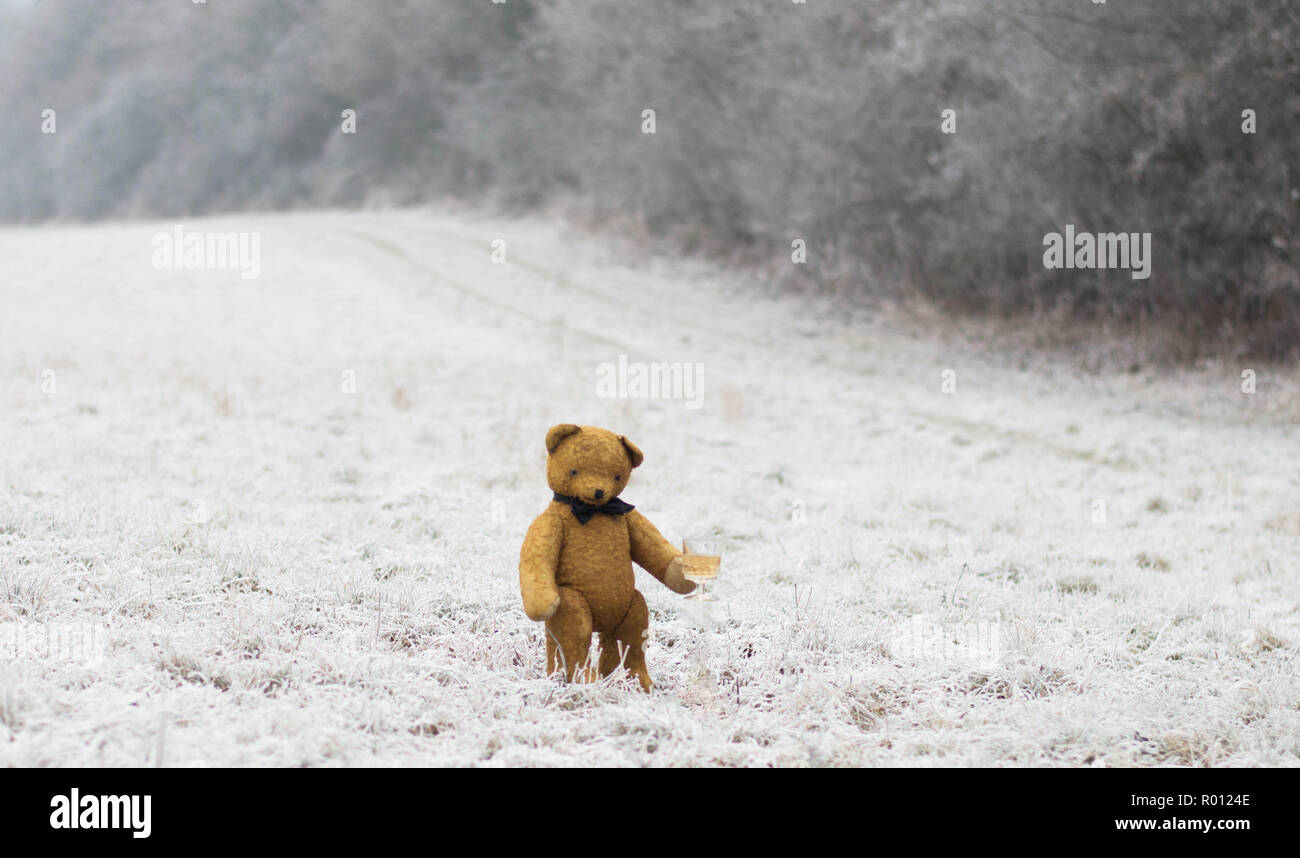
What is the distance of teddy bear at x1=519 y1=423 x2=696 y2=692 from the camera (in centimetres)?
327

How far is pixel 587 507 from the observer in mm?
3326

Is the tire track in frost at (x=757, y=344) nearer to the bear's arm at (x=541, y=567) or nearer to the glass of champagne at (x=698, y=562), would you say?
the glass of champagne at (x=698, y=562)

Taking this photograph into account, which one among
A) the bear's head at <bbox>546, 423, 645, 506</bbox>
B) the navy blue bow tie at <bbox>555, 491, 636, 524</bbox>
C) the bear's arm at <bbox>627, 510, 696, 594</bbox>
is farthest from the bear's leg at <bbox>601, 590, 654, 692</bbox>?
the bear's head at <bbox>546, 423, 645, 506</bbox>

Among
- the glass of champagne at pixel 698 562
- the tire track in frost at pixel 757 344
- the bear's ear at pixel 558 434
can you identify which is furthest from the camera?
the tire track in frost at pixel 757 344

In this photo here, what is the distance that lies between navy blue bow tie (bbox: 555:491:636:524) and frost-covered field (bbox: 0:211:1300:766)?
1.96ft

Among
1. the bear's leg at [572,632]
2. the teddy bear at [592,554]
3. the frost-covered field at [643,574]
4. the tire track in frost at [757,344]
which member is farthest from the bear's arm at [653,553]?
the tire track in frost at [757,344]

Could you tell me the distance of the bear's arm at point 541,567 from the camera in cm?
302

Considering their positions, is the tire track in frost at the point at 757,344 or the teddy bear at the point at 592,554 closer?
the teddy bear at the point at 592,554

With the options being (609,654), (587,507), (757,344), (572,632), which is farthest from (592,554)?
(757,344)

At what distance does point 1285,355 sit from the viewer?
1134 cm

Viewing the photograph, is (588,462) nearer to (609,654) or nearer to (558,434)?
(558,434)

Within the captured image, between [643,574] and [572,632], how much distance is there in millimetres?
1849

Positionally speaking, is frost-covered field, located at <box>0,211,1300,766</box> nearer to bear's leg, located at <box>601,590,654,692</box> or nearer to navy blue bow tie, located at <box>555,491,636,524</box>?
bear's leg, located at <box>601,590,654,692</box>
